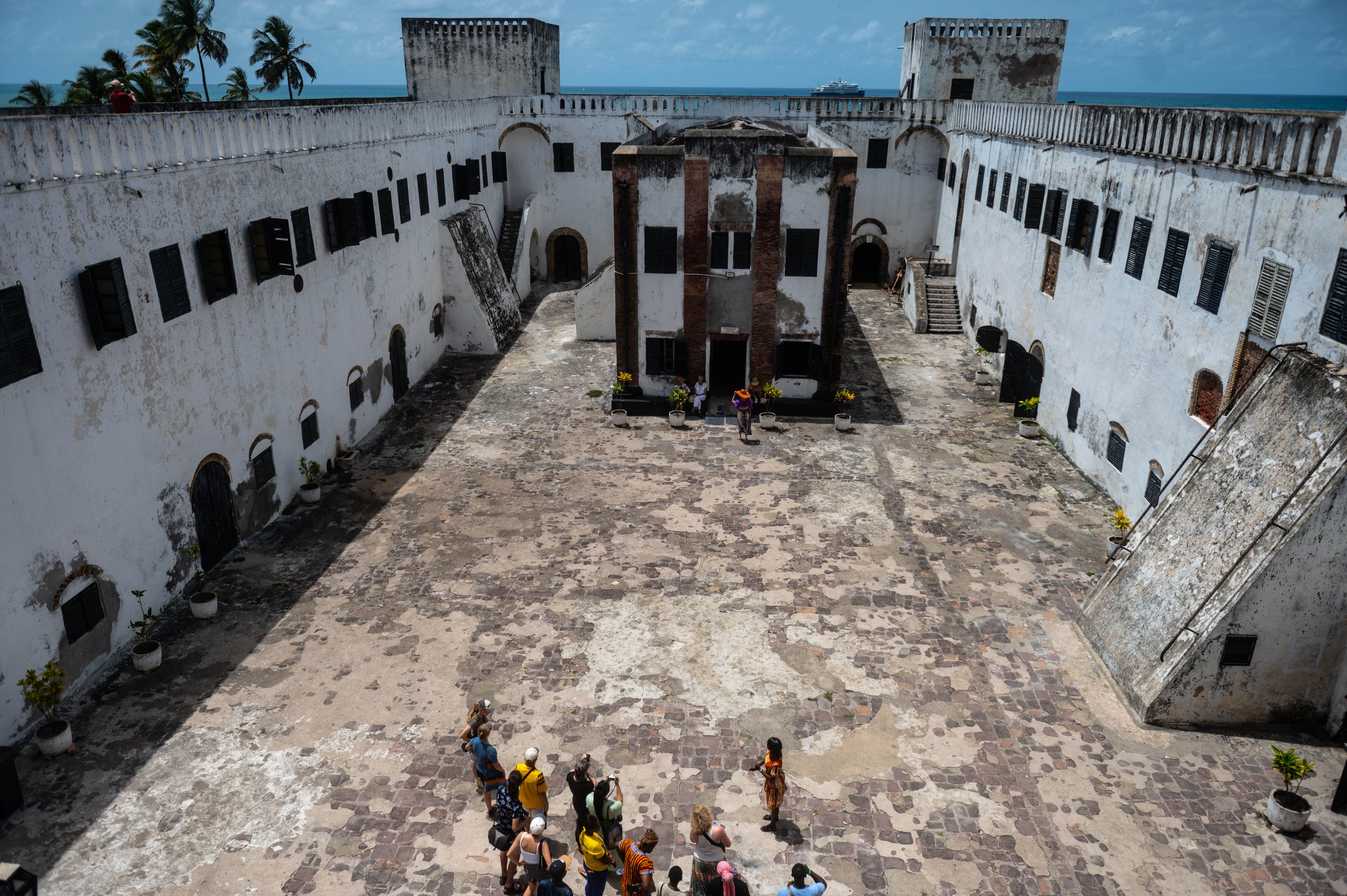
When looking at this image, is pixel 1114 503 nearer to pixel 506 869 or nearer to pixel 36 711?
pixel 506 869

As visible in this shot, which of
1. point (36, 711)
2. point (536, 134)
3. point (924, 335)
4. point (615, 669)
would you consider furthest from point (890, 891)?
point (536, 134)

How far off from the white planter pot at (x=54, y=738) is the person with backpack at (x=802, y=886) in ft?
32.2

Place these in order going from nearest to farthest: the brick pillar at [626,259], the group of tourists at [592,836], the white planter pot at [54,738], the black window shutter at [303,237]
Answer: the group of tourists at [592,836]
the white planter pot at [54,738]
the black window shutter at [303,237]
the brick pillar at [626,259]

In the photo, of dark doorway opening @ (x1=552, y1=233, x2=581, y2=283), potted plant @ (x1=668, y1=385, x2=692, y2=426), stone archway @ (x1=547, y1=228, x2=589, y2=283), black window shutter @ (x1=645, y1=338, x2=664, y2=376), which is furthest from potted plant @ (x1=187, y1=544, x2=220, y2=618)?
dark doorway opening @ (x1=552, y1=233, x2=581, y2=283)

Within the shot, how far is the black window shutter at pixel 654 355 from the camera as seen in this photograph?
81.1 ft

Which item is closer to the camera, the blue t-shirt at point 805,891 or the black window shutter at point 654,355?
the blue t-shirt at point 805,891

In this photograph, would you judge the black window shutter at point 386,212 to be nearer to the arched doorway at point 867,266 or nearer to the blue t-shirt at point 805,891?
the blue t-shirt at point 805,891

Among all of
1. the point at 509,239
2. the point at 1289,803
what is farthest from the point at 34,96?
the point at 1289,803

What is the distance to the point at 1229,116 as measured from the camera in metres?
15.3

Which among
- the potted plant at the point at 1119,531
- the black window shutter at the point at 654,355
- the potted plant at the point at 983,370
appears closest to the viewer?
the potted plant at the point at 1119,531

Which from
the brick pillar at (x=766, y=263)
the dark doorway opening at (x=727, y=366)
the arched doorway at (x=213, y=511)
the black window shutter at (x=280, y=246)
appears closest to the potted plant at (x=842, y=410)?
the brick pillar at (x=766, y=263)

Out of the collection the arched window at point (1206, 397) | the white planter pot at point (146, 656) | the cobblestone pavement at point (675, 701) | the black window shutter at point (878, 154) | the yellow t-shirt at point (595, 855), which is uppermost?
the black window shutter at point (878, 154)

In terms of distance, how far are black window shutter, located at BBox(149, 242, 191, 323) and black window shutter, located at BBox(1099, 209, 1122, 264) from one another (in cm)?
1955

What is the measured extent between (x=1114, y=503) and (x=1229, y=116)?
321 inches
